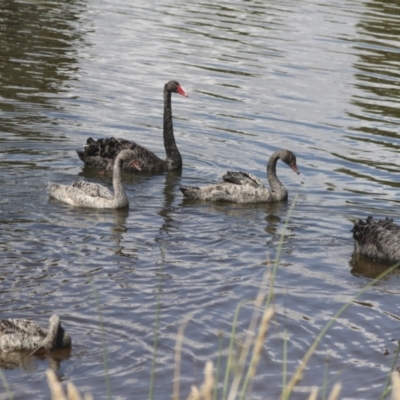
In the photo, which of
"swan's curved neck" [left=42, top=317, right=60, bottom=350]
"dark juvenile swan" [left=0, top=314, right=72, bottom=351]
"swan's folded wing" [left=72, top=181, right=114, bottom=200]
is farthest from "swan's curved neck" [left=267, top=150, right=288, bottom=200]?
"swan's curved neck" [left=42, top=317, right=60, bottom=350]

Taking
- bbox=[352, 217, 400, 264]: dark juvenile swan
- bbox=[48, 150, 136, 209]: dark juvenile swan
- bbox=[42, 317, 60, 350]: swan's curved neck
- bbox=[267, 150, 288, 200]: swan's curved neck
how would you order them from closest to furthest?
1. bbox=[42, 317, 60, 350]: swan's curved neck
2. bbox=[352, 217, 400, 264]: dark juvenile swan
3. bbox=[48, 150, 136, 209]: dark juvenile swan
4. bbox=[267, 150, 288, 200]: swan's curved neck

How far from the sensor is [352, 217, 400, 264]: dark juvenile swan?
8922mm

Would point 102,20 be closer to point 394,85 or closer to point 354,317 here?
point 394,85

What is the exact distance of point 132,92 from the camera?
612 inches

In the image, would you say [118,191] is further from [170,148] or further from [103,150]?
[170,148]

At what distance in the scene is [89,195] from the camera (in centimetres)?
1004

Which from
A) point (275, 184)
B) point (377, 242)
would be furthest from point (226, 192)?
point (377, 242)

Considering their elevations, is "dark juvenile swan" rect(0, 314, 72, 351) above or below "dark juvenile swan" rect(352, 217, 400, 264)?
below

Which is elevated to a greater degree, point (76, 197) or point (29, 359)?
point (76, 197)

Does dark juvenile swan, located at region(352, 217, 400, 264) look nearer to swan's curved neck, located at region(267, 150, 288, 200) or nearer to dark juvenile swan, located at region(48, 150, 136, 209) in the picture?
swan's curved neck, located at region(267, 150, 288, 200)

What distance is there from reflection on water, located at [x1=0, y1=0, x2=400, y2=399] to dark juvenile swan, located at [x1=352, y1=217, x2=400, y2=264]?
12cm

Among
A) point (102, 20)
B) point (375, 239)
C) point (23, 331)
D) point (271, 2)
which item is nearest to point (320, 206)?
point (375, 239)

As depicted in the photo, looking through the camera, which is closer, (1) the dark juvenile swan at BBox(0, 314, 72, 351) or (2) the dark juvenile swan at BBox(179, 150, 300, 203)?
(1) the dark juvenile swan at BBox(0, 314, 72, 351)

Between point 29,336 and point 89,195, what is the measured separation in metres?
3.83
